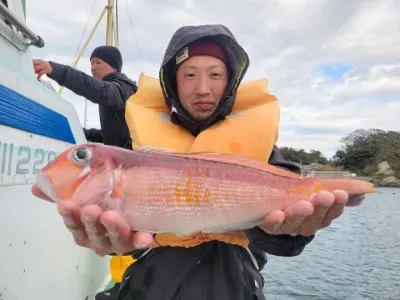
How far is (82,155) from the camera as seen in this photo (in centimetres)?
191

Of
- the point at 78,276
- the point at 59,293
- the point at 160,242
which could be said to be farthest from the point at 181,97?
the point at 78,276

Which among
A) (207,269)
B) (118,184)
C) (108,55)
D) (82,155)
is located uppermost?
(108,55)

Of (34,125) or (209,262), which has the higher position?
(34,125)

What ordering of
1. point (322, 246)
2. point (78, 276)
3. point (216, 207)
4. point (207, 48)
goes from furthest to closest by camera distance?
point (322, 246)
point (78, 276)
point (207, 48)
point (216, 207)

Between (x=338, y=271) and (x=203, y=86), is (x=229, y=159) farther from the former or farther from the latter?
(x=338, y=271)

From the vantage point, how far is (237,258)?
7.95 ft

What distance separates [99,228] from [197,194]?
55cm

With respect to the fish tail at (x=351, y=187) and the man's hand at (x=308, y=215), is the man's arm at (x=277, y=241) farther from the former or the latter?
the fish tail at (x=351, y=187)

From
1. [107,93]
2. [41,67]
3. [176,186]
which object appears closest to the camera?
[176,186]

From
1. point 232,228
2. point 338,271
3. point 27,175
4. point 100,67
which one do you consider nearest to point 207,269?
point 232,228

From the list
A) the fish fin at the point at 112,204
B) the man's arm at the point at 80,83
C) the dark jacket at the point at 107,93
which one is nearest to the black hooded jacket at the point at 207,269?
the fish fin at the point at 112,204

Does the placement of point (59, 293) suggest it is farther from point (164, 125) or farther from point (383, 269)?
point (383, 269)

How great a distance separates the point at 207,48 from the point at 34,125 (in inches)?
61.3

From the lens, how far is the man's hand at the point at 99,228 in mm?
1764
